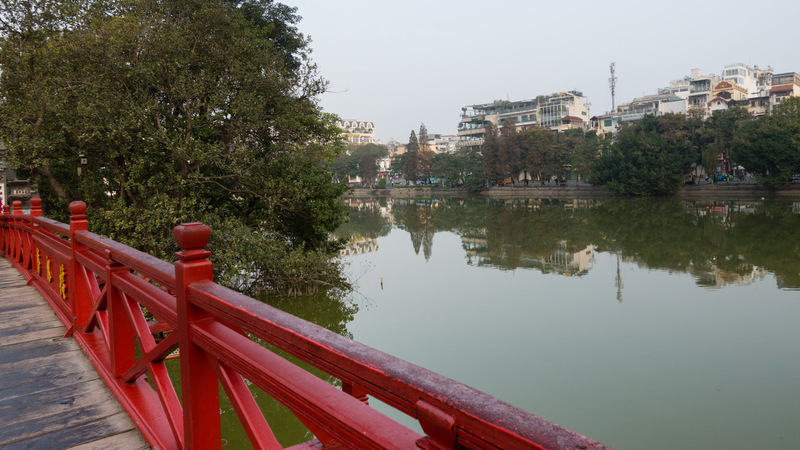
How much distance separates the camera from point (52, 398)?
94.0 inches

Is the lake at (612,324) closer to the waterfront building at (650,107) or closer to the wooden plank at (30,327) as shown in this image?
the wooden plank at (30,327)

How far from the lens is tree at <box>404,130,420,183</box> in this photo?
5366 cm

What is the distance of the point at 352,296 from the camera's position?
35.8 ft

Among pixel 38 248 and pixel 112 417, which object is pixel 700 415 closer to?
pixel 112 417

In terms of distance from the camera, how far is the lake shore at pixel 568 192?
104 feet

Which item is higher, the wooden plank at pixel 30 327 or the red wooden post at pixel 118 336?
the red wooden post at pixel 118 336

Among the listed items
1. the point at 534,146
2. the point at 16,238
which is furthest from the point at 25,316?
the point at 534,146

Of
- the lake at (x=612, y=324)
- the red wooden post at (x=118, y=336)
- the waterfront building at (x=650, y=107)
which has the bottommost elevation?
the lake at (x=612, y=324)

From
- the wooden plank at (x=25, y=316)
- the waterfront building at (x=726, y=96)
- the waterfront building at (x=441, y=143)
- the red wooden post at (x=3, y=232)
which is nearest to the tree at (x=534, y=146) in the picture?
the waterfront building at (x=726, y=96)

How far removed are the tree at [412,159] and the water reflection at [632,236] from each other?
22093mm

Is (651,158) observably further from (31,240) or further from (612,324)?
(31,240)

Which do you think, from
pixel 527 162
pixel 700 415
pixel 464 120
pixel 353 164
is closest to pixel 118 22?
pixel 700 415

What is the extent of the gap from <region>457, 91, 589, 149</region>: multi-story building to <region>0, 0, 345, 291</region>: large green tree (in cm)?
4757

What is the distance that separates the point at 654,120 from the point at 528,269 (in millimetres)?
25970
